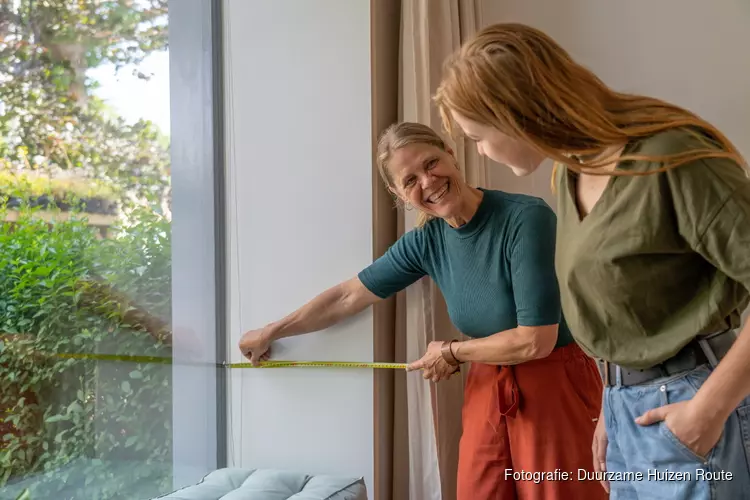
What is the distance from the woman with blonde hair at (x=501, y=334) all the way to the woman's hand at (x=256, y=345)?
0.49 m

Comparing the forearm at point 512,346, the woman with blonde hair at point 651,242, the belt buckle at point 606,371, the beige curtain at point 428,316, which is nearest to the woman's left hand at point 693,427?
the woman with blonde hair at point 651,242

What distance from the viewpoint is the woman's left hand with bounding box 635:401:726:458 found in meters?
0.94

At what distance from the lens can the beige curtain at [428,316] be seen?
6.62ft

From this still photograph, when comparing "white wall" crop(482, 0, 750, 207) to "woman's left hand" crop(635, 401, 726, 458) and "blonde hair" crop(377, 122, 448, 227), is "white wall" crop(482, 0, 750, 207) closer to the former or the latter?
"blonde hair" crop(377, 122, 448, 227)

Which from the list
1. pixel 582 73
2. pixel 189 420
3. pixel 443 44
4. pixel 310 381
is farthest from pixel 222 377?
pixel 582 73

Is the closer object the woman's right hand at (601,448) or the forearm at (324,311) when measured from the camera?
the woman's right hand at (601,448)

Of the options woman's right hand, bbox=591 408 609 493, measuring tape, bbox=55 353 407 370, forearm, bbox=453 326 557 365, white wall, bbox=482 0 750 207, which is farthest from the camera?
white wall, bbox=482 0 750 207

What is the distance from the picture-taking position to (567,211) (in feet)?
3.69

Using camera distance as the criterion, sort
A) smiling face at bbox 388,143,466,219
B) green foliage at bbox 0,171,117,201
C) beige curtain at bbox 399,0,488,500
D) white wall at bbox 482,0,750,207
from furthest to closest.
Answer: white wall at bbox 482,0,750,207 < beige curtain at bbox 399,0,488,500 < smiling face at bbox 388,143,466,219 < green foliage at bbox 0,171,117,201

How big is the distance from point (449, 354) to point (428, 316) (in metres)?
0.26

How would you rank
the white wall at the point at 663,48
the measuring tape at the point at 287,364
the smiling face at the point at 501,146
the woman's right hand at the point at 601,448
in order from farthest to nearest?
the white wall at the point at 663,48
the measuring tape at the point at 287,364
the woman's right hand at the point at 601,448
the smiling face at the point at 501,146

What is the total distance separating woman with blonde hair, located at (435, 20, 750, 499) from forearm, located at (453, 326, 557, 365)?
0.56 metres

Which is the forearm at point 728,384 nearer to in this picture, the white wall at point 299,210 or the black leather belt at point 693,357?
the black leather belt at point 693,357

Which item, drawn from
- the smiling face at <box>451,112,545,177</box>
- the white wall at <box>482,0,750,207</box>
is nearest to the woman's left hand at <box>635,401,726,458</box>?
the smiling face at <box>451,112,545,177</box>
